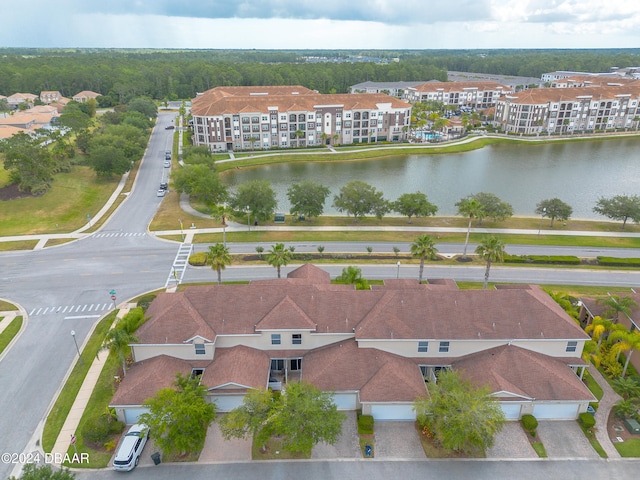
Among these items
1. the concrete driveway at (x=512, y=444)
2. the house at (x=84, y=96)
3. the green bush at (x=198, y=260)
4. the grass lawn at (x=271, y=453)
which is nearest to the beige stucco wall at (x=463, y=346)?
the concrete driveway at (x=512, y=444)

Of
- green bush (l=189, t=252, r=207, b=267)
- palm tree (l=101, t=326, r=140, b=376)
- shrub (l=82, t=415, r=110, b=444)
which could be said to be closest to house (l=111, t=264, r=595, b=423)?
palm tree (l=101, t=326, r=140, b=376)

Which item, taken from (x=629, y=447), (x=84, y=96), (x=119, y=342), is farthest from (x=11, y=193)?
(x=84, y=96)

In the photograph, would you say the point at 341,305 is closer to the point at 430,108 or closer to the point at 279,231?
the point at 279,231

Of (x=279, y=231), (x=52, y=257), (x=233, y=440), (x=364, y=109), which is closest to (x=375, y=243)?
(x=279, y=231)

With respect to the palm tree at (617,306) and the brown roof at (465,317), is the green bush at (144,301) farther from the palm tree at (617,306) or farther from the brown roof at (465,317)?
the palm tree at (617,306)

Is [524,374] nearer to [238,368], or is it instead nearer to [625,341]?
[625,341]

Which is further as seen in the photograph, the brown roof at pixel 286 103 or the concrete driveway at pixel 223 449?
the brown roof at pixel 286 103

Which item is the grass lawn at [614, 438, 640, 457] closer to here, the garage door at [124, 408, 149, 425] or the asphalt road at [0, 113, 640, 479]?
the asphalt road at [0, 113, 640, 479]
